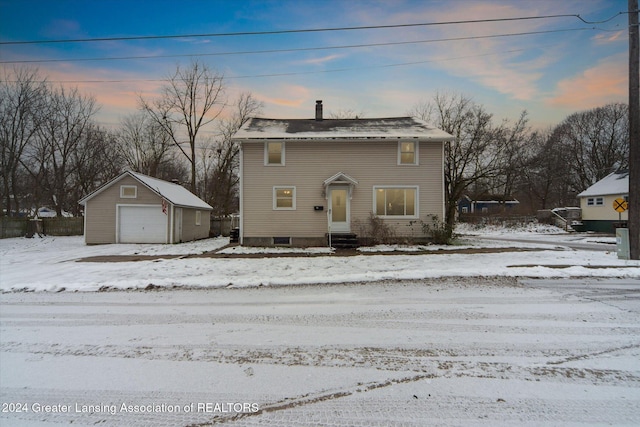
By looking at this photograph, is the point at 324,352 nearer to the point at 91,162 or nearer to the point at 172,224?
the point at 172,224

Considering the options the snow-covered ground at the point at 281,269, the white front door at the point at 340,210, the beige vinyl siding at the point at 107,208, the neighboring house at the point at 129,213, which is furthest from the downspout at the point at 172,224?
the white front door at the point at 340,210

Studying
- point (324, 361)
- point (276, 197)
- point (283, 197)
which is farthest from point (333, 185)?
point (324, 361)

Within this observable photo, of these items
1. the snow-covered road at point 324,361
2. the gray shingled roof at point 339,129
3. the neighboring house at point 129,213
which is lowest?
the snow-covered road at point 324,361

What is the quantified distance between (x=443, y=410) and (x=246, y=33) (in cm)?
1189

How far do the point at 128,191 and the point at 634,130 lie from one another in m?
23.7

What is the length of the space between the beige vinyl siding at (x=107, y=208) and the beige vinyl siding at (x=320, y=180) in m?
6.81

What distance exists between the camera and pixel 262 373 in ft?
11.5

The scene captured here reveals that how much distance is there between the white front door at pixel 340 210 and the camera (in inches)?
650

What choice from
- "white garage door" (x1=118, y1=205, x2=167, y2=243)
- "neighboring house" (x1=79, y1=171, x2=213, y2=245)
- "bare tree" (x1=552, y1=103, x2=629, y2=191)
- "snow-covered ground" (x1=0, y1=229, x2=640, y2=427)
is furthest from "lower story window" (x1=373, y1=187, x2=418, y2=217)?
"bare tree" (x1=552, y1=103, x2=629, y2=191)

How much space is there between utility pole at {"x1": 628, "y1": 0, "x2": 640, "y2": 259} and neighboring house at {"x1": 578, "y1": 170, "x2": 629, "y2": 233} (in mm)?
20223

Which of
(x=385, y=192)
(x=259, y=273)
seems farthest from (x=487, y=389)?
(x=385, y=192)

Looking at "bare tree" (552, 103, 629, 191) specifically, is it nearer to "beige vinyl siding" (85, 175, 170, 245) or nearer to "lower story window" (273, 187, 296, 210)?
"lower story window" (273, 187, 296, 210)

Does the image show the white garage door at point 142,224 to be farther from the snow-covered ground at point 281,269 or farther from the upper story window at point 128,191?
the snow-covered ground at point 281,269

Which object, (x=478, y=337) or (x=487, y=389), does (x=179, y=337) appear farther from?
(x=478, y=337)
